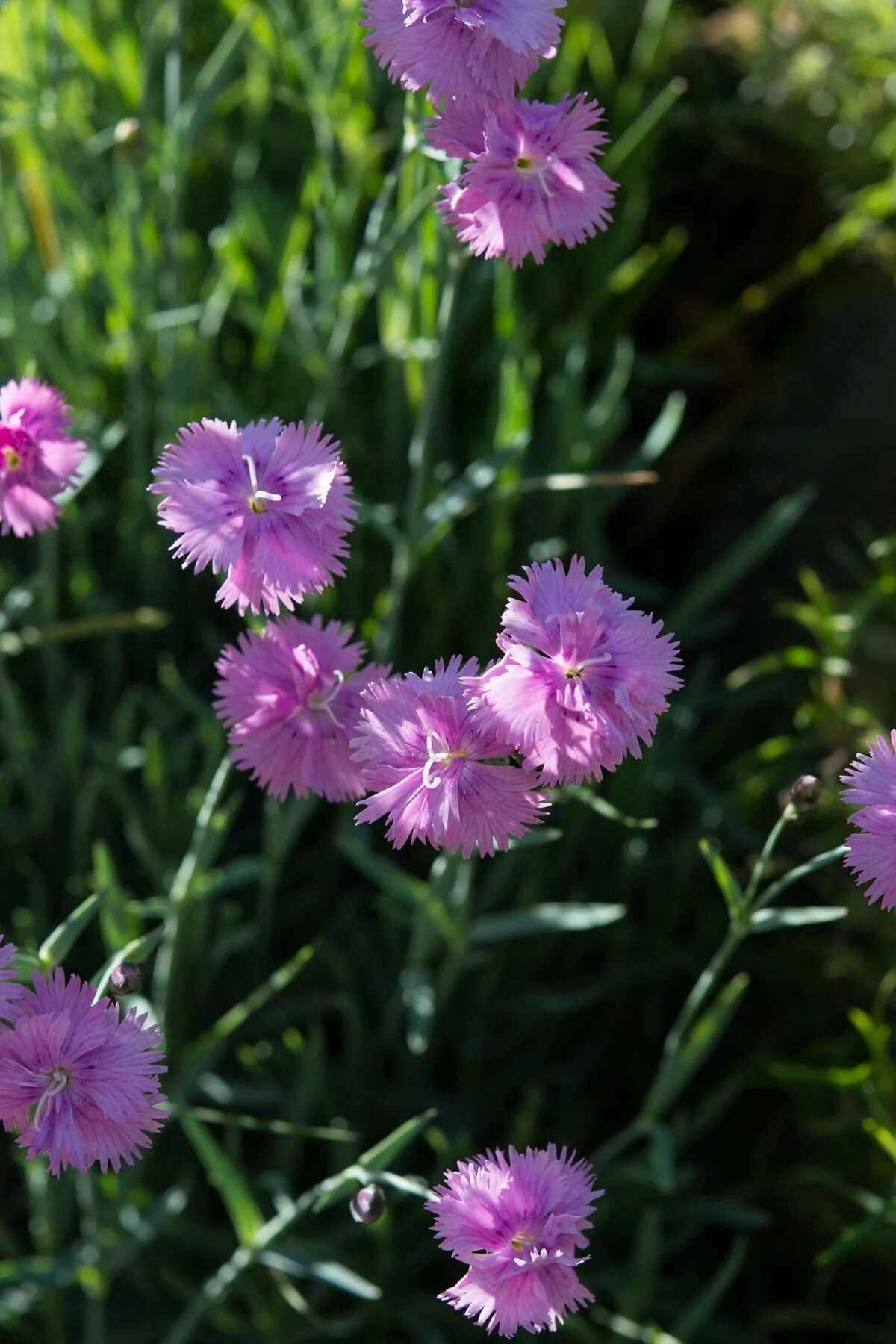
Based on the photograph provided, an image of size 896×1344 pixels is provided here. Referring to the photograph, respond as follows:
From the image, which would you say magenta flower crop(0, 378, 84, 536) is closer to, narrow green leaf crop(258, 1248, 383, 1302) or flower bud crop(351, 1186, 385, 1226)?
flower bud crop(351, 1186, 385, 1226)

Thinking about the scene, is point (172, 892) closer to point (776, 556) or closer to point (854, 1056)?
point (854, 1056)

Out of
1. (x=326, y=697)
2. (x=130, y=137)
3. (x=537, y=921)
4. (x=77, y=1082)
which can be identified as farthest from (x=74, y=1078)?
(x=130, y=137)

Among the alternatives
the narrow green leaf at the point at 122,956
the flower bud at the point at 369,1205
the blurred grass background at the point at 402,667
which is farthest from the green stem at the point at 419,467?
the flower bud at the point at 369,1205

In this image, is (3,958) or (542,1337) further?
(542,1337)

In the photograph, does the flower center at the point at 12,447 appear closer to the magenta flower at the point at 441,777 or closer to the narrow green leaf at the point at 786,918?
the magenta flower at the point at 441,777

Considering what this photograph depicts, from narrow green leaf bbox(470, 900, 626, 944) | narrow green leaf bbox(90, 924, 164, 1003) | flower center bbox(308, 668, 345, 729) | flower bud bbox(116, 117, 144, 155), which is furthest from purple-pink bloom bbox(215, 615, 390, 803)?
flower bud bbox(116, 117, 144, 155)

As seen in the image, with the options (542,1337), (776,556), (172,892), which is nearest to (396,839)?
(172,892)
